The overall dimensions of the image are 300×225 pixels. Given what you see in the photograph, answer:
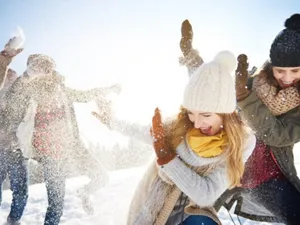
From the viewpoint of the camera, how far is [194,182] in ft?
8.35

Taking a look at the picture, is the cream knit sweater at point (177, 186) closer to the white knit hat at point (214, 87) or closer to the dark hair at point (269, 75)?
the white knit hat at point (214, 87)

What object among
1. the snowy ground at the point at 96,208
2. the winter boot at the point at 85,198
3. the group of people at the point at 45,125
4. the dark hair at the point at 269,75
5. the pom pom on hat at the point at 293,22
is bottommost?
the snowy ground at the point at 96,208

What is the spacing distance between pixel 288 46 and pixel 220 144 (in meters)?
1.04

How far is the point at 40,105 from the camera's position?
434 cm

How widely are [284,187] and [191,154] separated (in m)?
1.06

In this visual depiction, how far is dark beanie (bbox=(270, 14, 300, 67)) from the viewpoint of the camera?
304cm

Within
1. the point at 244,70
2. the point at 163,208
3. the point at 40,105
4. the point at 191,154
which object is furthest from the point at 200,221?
the point at 40,105

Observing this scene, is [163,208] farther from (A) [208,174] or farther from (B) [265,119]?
(B) [265,119]

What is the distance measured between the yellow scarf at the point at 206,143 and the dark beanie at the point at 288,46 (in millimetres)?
824

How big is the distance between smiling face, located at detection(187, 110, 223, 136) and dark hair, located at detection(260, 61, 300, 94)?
0.63 metres

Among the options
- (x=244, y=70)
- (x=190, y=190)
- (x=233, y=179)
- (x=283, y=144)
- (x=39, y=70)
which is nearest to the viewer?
(x=190, y=190)

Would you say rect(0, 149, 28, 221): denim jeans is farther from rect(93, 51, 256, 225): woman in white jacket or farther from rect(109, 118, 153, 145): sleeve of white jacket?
rect(93, 51, 256, 225): woman in white jacket

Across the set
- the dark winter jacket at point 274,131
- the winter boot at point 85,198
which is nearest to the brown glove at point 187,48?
the dark winter jacket at point 274,131

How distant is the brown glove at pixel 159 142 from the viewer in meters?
2.52
